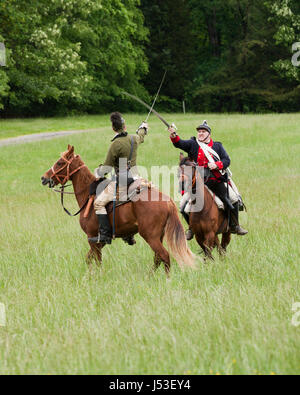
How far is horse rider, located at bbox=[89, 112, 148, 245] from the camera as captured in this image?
804 cm

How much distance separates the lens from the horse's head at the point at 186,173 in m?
7.85

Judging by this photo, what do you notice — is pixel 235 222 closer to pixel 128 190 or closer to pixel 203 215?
pixel 203 215

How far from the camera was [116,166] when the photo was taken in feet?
27.0

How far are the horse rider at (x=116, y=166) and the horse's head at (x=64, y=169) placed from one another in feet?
1.53

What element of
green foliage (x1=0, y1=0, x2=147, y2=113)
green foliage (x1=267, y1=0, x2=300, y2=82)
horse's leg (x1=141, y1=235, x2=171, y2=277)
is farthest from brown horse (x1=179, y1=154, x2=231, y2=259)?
green foliage (x1=267, y1=0, x2=300, y2=82)

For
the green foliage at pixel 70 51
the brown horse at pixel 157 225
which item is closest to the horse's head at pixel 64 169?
the brown horse at pixel 157 225

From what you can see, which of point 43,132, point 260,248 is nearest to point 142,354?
point 260,248

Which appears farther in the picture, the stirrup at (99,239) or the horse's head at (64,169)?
the horse's head at (64,169)

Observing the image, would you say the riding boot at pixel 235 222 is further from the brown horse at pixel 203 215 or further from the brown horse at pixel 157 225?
the brown horse at pixel 157 225

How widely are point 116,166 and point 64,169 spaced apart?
2.86ft

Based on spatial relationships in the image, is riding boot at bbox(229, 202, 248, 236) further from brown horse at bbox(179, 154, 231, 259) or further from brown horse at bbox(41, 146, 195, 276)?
brown horse at bbox(41, 146, 195, 276)

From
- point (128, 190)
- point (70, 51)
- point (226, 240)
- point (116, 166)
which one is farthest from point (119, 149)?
point (70, 51)

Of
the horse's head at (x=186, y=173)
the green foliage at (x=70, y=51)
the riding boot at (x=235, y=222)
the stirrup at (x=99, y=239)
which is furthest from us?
the green foliage at (x=70, y=51)

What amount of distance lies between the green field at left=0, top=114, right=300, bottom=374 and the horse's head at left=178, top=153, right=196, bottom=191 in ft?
3.99
